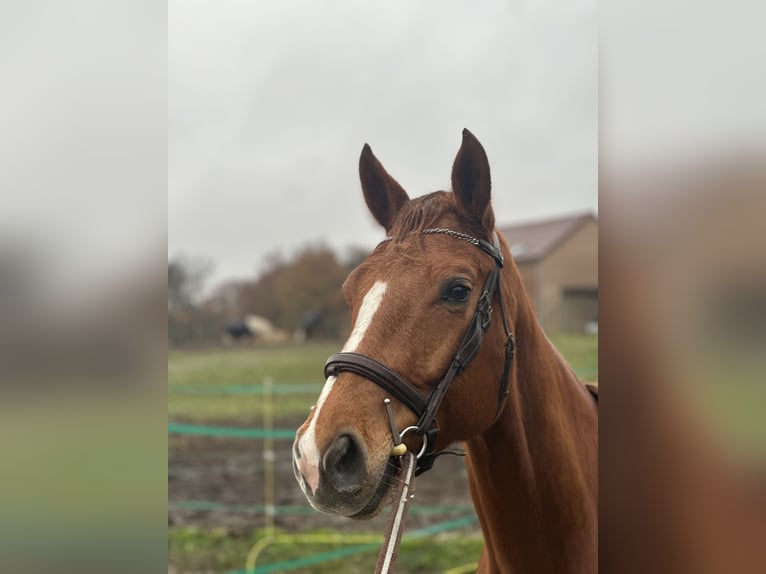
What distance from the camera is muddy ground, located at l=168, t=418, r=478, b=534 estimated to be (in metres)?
5.90

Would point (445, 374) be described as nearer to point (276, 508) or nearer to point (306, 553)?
point (306, 553)

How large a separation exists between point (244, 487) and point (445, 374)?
238 inches

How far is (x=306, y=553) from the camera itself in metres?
5.20

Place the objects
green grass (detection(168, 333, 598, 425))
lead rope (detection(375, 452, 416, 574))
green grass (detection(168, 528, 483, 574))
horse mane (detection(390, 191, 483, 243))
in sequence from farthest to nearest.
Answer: green grass (detection(168, 333, 598, 425)) → green grass (detection(168, 528, 483, 574)) → horse mane (detection(390, 191, 483, 243)) → lead rope (detection(375, 452, 416, 574))

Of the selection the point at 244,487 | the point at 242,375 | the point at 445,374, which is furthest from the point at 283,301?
the point at 445,374

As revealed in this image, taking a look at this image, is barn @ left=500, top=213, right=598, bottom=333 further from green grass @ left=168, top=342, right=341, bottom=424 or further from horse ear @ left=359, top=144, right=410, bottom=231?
green grass @ left=168, top=342, right=341, bottom=424

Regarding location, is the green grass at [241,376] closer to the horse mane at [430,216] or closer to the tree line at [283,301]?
the tree line at [283,301]

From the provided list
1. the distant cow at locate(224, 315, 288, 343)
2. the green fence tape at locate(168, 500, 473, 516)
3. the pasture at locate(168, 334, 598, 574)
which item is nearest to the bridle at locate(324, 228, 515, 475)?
the pasture at locate(168, 334, 598, 574)

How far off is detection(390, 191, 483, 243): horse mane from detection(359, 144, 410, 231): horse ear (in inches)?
3.2

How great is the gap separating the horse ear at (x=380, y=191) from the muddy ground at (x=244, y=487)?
11.5ft

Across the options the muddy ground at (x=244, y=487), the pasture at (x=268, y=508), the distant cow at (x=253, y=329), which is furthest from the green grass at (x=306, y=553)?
the distant cow at (x=253, y=329)
